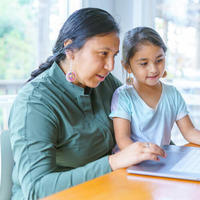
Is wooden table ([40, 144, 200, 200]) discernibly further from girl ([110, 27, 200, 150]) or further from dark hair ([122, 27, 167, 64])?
dark hair ([122, 27, 167, 64])

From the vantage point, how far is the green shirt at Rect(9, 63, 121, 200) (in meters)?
0.98

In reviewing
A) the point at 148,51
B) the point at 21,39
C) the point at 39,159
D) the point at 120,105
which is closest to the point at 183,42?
the point at 21,39

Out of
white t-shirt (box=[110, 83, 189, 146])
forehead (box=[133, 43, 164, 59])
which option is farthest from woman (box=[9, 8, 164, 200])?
forehead (box=[133, 43, 164, 59])

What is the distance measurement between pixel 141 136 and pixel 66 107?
18.4 inches

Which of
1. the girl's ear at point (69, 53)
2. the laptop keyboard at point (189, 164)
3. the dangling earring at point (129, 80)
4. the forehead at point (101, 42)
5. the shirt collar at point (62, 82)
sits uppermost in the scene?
the forehead at point (101, 42)

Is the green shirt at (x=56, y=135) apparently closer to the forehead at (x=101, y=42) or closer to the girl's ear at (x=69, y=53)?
the girl's ear at (x=69, y=53)

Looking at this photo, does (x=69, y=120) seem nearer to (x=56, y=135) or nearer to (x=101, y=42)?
(x=56, y=135)

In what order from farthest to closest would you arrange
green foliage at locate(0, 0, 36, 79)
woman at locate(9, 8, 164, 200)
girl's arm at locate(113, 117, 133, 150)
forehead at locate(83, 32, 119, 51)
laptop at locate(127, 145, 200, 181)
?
green foliage at locate(0, 0, 36, 79)
girl's arm at locate(113, 117, 133, 150)
forehead at locate(83, 32, 119, 51)
woman at locate(9, 8, 164, 200)
laptop at locate(127, 145, 200, 181)

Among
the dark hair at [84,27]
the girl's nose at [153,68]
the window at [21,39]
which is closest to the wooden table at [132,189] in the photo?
the dark hair at [84,27]

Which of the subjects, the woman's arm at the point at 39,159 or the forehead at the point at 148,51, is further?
the forehead at the point at 148,51

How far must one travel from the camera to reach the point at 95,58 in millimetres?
1186

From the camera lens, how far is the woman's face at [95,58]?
3.88 ft

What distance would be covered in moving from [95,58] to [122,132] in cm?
38

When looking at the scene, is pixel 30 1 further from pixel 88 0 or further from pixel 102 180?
pixel 102 180
